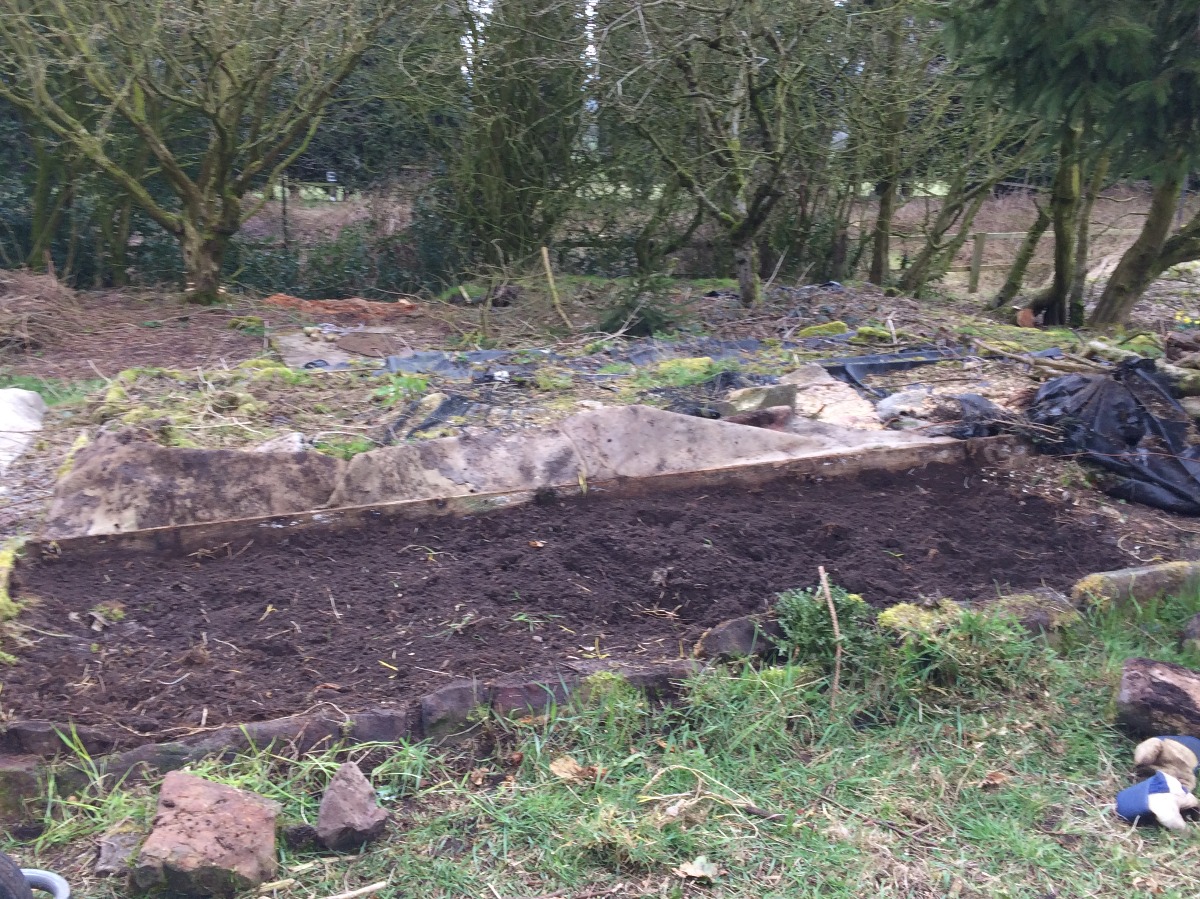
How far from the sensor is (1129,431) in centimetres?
500

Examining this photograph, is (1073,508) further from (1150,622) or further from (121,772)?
(121,772)

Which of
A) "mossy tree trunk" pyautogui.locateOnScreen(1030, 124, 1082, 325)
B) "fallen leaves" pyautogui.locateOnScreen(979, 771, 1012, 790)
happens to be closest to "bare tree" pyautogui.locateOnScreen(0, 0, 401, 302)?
"mossy tree trunk" pyautogui.locateOnScreen(1030, 124, 1082, 325)

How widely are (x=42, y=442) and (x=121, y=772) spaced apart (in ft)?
10.7

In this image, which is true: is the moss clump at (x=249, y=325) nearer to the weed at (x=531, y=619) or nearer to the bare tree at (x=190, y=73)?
the bare tree at (x=190, y=73)

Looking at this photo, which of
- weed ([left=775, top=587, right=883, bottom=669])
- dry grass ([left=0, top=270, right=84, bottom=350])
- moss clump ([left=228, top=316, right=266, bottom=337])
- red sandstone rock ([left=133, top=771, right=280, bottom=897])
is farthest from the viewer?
moss clump ([left=228, top=316, right=266, bottom=337])

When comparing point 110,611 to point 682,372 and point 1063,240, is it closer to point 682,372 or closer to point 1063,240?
point 682,372

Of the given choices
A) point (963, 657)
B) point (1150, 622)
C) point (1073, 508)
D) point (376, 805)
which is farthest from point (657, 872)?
point (1073, 508)

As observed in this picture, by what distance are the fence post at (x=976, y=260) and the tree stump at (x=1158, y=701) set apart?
39.6 feet

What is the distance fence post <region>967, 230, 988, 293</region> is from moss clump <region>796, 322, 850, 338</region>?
680 centimetres

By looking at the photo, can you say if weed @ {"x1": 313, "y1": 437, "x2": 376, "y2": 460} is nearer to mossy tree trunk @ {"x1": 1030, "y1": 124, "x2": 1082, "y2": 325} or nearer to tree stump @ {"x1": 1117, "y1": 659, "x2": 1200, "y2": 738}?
tree stump @ {"x1": 1117, "y1": 659, "x2": 1200, "y2": 738}

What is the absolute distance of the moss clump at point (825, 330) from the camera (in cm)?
812

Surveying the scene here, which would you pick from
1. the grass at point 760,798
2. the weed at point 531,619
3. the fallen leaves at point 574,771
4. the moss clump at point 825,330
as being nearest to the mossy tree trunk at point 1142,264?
the moss clump at point 825,330

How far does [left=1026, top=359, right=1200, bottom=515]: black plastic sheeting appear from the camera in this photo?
471cm

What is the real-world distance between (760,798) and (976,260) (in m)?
13.0
